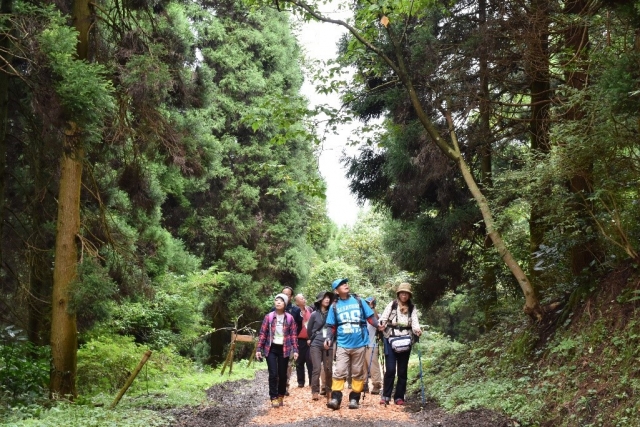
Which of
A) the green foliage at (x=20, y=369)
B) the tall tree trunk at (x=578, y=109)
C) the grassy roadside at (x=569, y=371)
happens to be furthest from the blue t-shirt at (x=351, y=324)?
the green foliage at (x=20, y=369)

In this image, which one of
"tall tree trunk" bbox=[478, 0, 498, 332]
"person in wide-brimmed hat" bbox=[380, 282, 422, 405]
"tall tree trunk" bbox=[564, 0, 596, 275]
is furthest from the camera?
"tall tree trunk" bbox=[478, 0, 498, 332]

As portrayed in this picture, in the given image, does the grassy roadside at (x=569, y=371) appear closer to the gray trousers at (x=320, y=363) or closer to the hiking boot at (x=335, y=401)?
the hiking boot at (x=335, y=401)

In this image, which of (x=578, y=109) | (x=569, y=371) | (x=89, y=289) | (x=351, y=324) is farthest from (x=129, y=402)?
(x=578, y=109)

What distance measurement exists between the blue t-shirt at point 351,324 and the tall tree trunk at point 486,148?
3.08 metres

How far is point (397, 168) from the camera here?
14672 mm

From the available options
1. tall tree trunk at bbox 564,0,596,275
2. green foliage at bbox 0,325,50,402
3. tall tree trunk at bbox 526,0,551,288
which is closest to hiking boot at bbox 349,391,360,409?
tall tree trunk at bbox 526,0,551,288

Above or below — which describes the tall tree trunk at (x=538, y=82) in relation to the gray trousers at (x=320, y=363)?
above

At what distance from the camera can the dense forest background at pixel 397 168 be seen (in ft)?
26.6

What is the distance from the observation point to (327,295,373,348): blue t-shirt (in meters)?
10.1

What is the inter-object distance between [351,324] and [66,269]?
4.78m

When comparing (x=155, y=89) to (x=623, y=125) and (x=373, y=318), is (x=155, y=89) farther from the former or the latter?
(x=623, y=125)

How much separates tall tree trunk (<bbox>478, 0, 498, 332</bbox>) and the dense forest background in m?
0.05

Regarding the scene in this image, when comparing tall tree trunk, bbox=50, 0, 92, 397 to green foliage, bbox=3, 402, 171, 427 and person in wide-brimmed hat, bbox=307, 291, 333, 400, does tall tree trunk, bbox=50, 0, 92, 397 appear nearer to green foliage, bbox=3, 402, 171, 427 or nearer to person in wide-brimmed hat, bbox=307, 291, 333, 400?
green foliage, bbox=3, 402, 171, 427

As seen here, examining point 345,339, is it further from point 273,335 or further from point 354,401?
point 273,335
